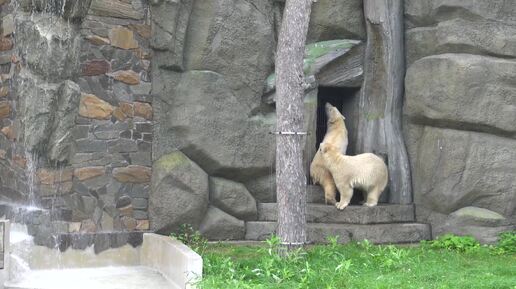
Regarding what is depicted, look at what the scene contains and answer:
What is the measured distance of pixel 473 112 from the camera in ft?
25.2

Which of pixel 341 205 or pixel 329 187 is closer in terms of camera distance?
pixel 341 205

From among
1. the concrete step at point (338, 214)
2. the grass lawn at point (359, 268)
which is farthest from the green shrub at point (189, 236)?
the concrete step at point (338, 214)

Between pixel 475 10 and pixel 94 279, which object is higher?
pixel 475 10

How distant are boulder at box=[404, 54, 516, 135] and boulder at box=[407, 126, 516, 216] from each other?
0.15m

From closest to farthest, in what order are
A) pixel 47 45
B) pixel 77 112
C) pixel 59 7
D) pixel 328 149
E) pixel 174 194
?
pixel 47 45
pixel 59 7
pixel 77 112
pixel 174 194
pixel 328 149

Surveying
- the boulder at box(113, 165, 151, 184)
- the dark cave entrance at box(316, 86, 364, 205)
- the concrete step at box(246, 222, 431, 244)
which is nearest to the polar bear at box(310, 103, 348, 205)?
the dark cave entrance at box(316, 86, 364, 205)

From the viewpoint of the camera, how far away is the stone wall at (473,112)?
7637 mm

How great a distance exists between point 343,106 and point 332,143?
104cm

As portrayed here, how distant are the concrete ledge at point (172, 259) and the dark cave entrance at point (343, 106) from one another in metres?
2.71

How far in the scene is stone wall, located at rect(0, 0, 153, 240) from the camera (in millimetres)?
7133

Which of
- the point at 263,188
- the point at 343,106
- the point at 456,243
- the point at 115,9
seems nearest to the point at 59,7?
the point at 115,9

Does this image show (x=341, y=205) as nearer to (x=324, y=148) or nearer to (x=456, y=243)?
(x=324, y=148)

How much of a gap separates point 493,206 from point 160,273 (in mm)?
3748

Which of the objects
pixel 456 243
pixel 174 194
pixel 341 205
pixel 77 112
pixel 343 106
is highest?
pixel 343 106
